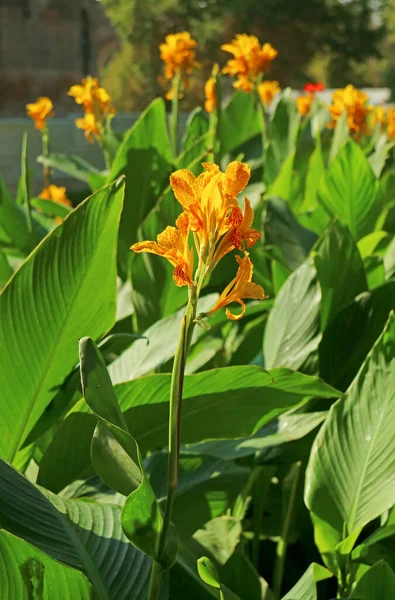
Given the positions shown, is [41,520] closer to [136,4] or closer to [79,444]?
[79,444]

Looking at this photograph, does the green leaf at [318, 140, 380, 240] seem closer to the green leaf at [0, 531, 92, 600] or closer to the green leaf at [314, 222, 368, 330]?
the green leaf at [314, 222, 368, 330]

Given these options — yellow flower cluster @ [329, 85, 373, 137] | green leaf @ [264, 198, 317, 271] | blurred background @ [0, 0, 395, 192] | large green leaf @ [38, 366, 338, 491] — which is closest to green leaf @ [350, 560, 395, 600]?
large green leaf @ [38, 366, 338, 491]

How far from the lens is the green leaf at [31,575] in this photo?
0.52 metres

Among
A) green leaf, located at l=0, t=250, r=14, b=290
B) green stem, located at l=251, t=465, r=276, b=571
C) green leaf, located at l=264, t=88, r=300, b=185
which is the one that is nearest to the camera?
green stem, located at l=251, t=465, r=276, b=571

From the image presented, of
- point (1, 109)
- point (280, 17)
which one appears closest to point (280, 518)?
point (1, 109)

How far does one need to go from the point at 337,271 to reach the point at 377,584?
43cm

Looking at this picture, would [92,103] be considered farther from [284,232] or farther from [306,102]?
[306,102]

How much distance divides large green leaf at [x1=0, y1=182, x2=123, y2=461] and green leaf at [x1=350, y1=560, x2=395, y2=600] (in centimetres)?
32

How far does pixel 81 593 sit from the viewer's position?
0.55 meters

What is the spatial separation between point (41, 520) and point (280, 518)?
501mm

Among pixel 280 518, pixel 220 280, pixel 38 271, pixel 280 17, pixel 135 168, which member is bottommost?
pixel 280 17

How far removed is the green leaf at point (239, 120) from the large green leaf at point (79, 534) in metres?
1.15

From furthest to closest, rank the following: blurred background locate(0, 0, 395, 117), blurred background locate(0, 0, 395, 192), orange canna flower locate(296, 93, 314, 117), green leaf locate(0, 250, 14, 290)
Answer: blurred background locate(0, 0, 395, 117)
blurred background locate(0, 0, 395, 192)
orange canna flower locate(296, 93, 314, 117)
green leaf locate(0, 250, 14, 290)

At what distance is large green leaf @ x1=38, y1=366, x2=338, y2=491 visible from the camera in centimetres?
71
